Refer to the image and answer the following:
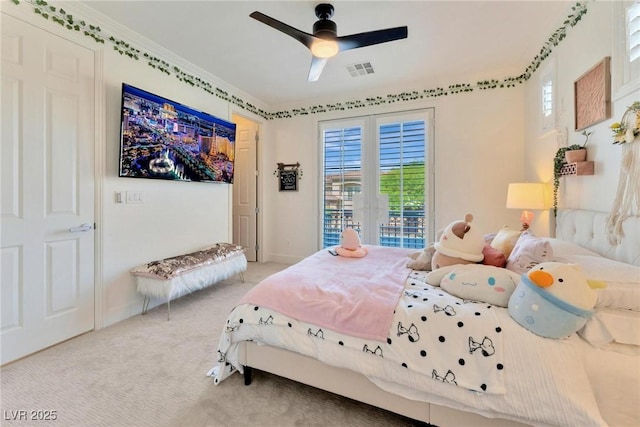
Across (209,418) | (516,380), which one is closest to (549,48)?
(516,380)

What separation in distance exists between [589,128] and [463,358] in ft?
7.01

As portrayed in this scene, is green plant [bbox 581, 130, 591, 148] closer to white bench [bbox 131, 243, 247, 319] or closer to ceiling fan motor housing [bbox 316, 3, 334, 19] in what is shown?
ceiling fan motor housing [bbox 316, 3, 334, 19]

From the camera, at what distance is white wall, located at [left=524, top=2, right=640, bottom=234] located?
174cm

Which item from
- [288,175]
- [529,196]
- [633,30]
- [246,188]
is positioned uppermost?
[633,30]

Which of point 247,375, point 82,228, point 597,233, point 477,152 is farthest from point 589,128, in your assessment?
point 82,228

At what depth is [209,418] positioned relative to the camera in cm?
141

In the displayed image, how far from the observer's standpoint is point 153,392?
1.60 m

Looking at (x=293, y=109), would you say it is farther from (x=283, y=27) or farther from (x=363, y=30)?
(x=283, y=27)

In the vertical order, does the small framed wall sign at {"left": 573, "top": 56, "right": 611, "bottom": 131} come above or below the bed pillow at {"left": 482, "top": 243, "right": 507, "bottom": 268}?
above

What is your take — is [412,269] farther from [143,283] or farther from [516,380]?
[143,283]

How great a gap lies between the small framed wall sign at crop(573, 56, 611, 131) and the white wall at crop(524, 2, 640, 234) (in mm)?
47

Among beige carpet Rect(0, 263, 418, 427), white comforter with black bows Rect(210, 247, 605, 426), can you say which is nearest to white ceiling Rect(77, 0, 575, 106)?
white comforter with black bows Rect(210, 247, 605, 426)

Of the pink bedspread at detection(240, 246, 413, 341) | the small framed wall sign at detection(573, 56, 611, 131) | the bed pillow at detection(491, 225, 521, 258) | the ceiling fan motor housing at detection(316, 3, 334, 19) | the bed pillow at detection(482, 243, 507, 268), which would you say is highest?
the ceiling fan motor housing at detection(316, 3, 334, 19)

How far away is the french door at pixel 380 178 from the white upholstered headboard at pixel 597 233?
1689 mm
